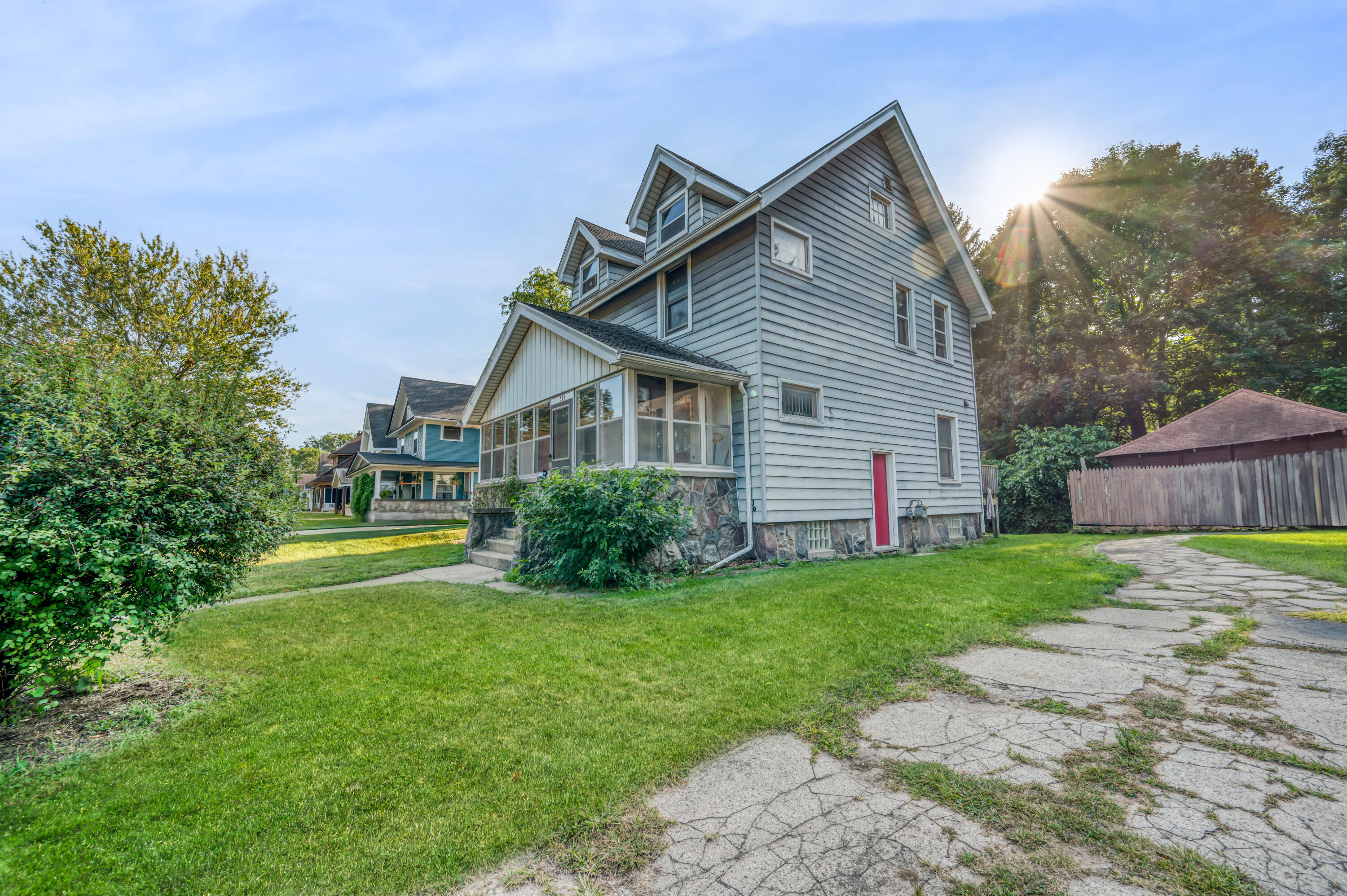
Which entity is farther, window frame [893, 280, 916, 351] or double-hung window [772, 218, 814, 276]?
window frame [893, 280, 916, 351]

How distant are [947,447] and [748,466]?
6797mm

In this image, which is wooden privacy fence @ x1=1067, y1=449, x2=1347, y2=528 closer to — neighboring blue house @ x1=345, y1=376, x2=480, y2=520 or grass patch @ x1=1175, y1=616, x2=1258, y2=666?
grass patch @ x1=1175, y1=616, x2=1258, y2=666

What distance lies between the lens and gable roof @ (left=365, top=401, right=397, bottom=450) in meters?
33.2

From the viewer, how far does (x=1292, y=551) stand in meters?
7.88

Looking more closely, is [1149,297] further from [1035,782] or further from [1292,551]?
[1035,782]

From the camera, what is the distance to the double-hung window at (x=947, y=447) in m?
13.1

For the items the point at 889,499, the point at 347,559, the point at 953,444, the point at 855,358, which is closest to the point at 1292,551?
the point at 889,499

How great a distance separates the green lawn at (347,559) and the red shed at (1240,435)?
20666mm

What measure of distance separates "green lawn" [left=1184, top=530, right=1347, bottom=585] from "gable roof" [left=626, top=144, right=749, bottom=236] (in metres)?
10.1

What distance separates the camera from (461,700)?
10.6ft

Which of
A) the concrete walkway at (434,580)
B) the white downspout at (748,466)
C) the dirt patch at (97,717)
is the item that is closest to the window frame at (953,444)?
the white downspout at (748,466)

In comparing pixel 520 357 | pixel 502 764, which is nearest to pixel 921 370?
pixel 520 357

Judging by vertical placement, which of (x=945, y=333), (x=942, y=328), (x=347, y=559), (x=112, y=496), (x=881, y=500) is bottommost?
(x=347, y=559)

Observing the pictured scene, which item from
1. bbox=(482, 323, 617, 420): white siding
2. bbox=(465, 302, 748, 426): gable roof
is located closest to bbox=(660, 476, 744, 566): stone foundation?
bbox=(465, 302, 748, 426): gable roof
